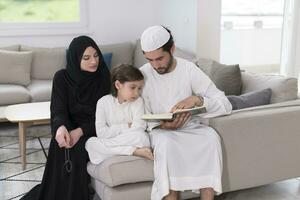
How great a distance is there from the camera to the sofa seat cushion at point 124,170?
213 cm

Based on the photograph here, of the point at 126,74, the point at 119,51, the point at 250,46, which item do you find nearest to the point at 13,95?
the point at 119,51

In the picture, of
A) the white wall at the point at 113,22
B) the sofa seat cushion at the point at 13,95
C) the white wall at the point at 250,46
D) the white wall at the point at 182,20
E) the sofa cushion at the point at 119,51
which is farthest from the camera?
the white wall at the point at 250,46

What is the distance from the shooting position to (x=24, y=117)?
3.19 meters

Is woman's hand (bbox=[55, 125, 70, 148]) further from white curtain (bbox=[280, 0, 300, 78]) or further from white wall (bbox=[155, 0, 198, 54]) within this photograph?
white curtain (bbox=[280, 0, 300, 78])


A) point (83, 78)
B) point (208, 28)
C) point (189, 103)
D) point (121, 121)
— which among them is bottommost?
point (121, 121)

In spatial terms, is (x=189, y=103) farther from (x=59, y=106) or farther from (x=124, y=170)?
(x=59, y=106)

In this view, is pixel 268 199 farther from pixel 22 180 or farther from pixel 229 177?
pixel 22 180

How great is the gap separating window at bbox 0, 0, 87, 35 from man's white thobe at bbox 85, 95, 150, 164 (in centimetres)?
299

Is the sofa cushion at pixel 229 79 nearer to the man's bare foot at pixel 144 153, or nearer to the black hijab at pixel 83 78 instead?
the black hijab at pixel 83 78

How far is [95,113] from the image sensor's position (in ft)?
7.92

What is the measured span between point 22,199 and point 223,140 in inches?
50.9

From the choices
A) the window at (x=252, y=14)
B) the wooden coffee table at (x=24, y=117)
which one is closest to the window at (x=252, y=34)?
the window at (x=252, y=14)

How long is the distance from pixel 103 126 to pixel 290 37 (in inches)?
147

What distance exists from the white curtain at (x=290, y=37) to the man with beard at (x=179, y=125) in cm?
326
